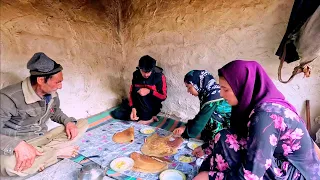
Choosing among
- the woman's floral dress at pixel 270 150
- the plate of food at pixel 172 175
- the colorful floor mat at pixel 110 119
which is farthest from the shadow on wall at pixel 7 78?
the woman's floral dress at pixel 270 150

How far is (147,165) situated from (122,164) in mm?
167

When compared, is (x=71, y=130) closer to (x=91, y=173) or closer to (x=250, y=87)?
(x=91, y=173)

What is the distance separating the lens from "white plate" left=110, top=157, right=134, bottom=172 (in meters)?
1.42

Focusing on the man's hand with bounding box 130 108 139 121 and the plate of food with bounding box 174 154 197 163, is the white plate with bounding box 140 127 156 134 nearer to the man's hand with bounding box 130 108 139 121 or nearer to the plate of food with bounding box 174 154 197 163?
the man's hand with bounding box 130 108 139 121

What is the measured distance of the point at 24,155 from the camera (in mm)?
1219

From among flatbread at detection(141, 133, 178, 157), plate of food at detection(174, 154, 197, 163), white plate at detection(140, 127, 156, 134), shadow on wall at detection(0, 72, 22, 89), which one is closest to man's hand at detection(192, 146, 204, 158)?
plate of food at detection(174, 154, 197, 163)

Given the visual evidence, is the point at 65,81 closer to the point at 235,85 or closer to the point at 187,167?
the point at 187,167

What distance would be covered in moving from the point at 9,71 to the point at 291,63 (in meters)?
2.10

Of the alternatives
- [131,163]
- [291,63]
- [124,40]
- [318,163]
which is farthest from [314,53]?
[124,40]

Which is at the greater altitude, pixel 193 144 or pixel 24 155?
pixel 24 155

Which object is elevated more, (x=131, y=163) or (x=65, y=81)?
Answer: (x=65, y=81)

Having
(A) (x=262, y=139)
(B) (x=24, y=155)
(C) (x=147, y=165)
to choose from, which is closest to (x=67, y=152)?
(B) (x=24, y=155)

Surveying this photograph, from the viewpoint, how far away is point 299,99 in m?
1.78

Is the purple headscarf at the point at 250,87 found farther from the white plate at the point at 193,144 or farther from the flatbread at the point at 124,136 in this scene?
the flatbread at the point at 124,136
